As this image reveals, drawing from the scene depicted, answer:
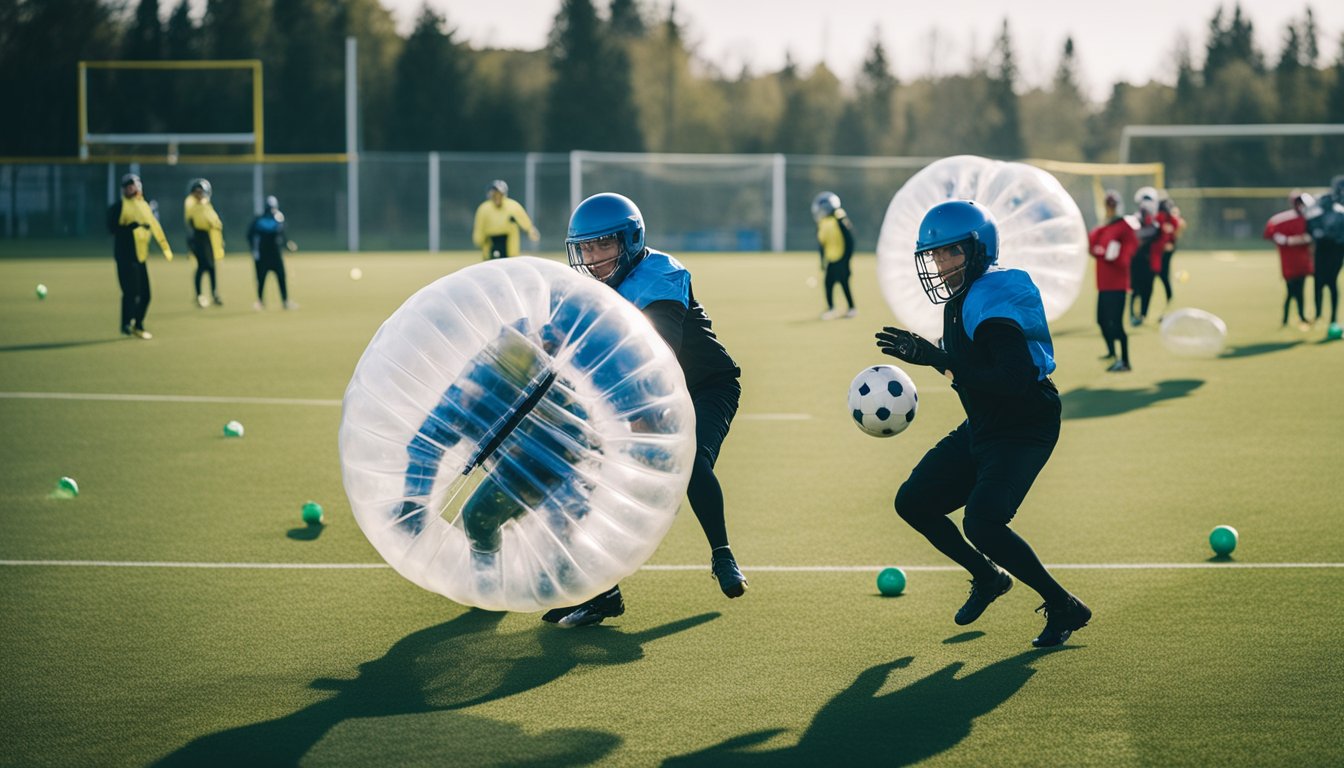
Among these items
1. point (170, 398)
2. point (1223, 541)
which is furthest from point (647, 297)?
point (170, 398)

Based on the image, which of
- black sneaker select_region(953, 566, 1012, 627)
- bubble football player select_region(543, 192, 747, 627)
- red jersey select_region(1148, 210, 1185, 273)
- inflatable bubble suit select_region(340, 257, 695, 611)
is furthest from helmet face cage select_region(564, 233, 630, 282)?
red jersey select_region(1148, 210, 1185, 273)

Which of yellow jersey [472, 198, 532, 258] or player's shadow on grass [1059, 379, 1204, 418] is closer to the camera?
player's shadow on grass [1059, 379, 1204, 418]

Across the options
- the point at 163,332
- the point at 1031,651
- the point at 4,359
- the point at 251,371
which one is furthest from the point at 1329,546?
the point at 163,332

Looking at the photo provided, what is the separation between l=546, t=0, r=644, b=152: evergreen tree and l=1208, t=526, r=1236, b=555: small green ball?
67372mm

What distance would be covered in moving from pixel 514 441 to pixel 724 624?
6.20 feet

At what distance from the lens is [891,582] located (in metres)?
7.77

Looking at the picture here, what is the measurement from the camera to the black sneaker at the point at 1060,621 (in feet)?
22.4

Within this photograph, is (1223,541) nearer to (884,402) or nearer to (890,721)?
(884,402)

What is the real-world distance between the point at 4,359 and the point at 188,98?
41.4 metres

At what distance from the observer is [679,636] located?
7.05 meters

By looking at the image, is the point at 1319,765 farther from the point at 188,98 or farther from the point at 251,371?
the point at 188,98

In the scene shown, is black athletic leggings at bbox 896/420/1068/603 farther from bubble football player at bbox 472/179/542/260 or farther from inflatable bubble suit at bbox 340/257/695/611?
bubble football player at bbox 472/179/542/260

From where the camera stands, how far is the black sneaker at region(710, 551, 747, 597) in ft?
23.0

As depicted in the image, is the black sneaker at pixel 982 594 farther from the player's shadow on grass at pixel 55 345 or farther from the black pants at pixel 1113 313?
the player's shadow on grass at pixel 55 345
